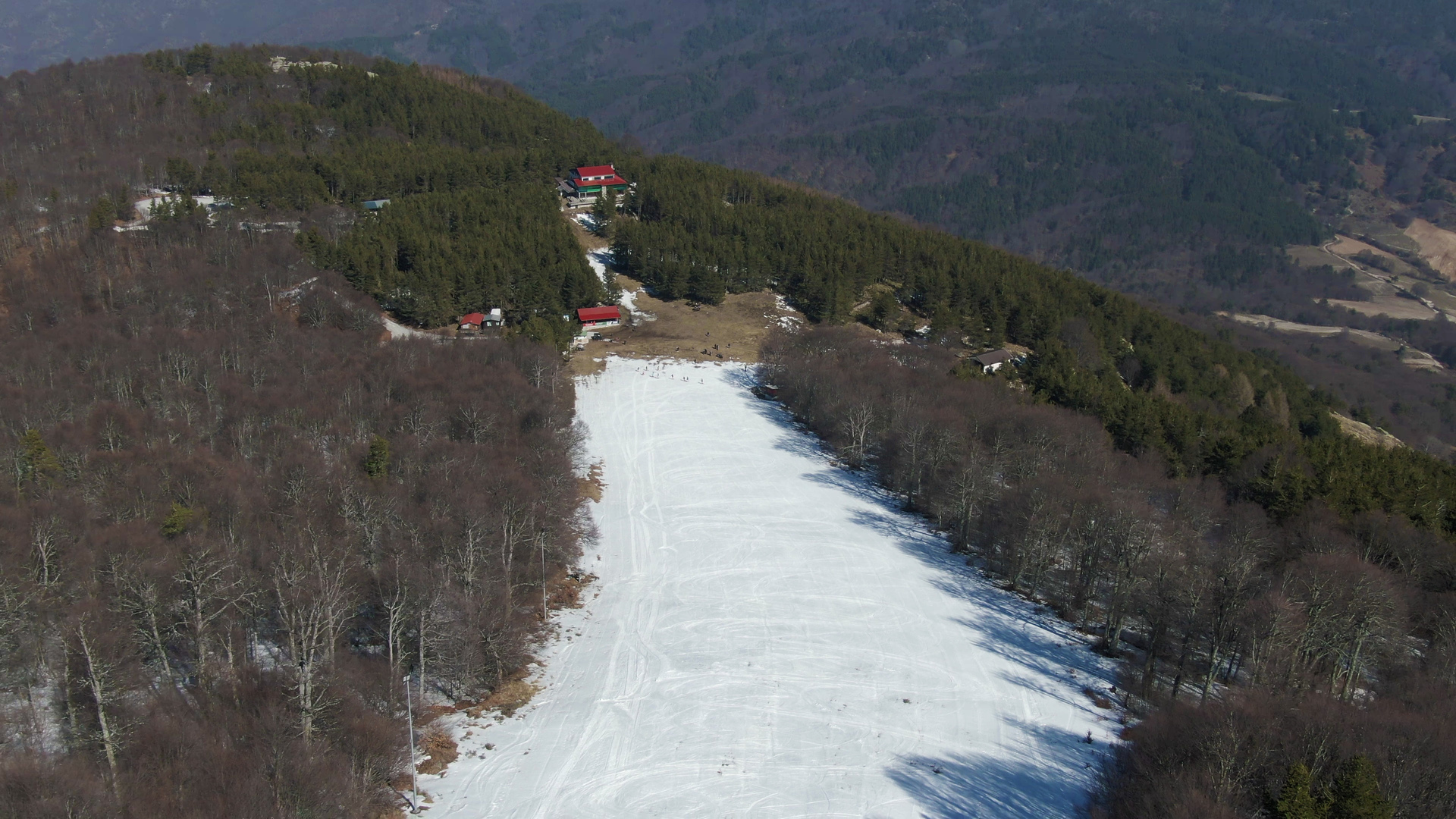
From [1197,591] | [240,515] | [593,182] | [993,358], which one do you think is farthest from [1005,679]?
[593,182]

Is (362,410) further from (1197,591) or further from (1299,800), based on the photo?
(1299,800)

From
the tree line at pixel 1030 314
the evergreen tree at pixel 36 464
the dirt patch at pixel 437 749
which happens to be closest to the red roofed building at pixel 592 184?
the tree line at pixel 1030 314

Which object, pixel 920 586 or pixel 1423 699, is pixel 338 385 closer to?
pixel 920 586

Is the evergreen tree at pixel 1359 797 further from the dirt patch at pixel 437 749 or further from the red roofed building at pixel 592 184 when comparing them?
the red roofed building at pixel 592 184

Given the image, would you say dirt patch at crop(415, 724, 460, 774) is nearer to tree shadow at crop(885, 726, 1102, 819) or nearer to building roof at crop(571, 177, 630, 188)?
tree shadow at crop(885, 726, 1102, 819)

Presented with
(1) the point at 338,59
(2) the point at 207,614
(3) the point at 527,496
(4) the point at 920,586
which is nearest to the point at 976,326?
(4) the point at 920,586

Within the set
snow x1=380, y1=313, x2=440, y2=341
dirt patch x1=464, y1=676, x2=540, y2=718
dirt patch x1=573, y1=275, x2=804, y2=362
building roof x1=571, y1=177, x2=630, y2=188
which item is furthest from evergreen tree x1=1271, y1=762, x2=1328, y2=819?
building roof x1=571, y1=177, x2=630, y2=188
